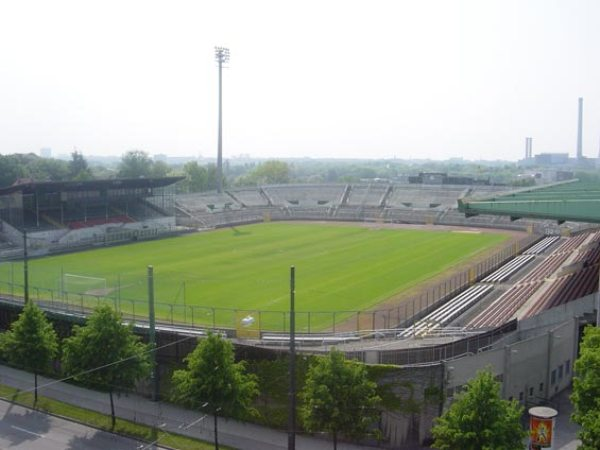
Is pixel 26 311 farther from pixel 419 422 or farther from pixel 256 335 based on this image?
pixel 419 422

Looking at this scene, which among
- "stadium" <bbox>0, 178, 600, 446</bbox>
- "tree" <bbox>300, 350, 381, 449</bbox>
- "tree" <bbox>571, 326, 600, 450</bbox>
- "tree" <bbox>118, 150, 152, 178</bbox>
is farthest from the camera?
"tree" <bbox>118, 150, 152, 178</bbox>

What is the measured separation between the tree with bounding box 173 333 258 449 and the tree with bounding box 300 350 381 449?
252cm

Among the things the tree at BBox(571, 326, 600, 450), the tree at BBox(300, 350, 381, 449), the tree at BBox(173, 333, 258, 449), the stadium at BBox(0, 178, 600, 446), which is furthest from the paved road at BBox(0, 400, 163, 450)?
the tree at BBox(571, 326, 600, 450)

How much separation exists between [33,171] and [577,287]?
104901 millimetres

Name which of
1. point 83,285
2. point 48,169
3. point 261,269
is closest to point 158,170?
point 48,169

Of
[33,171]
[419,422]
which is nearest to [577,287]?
[419,422]

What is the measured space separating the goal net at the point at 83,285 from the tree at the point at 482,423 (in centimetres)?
2691

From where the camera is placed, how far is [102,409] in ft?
85.5

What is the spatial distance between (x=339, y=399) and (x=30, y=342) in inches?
534

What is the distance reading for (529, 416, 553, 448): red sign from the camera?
18188 millimetres

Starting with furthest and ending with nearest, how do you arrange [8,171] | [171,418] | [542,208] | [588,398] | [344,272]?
[8,171] → [344,272] → [542,208] → [171,418] → [588,398]

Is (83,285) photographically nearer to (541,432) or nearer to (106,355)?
(106,355)

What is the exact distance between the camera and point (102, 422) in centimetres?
2475

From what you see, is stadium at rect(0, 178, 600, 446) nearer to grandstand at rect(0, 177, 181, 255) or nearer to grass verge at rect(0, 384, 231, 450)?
grandstand at rect(0, 177, 181, 255)
